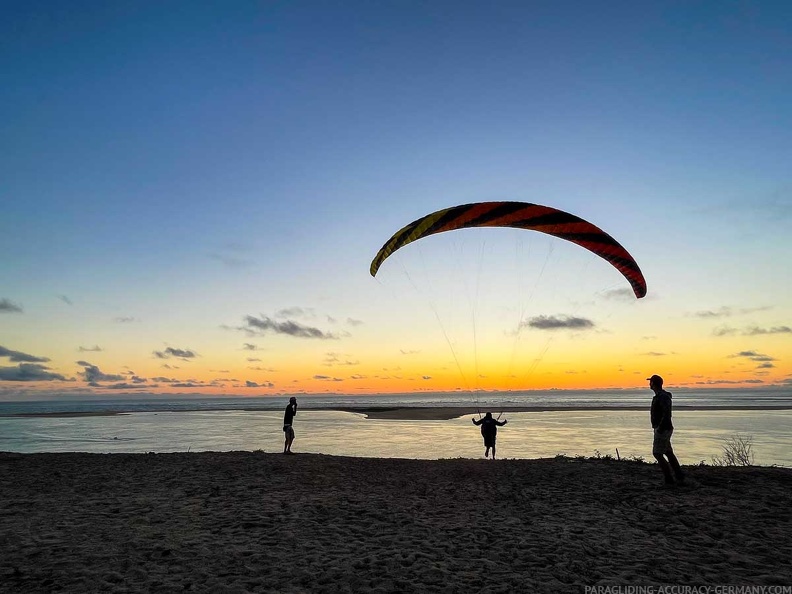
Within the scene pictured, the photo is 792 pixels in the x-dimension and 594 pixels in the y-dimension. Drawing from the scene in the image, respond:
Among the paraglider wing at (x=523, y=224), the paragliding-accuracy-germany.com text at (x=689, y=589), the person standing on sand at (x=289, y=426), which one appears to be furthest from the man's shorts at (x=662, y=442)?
the person standing on sand at (x=289, y=426)

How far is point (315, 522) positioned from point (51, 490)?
23.6ft

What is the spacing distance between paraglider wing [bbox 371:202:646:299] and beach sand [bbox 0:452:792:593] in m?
5.82

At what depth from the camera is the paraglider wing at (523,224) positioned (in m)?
12.6

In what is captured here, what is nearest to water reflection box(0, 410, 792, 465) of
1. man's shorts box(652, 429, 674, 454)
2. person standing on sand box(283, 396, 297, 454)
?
person standing on sand box(283, 396, 297, 454)

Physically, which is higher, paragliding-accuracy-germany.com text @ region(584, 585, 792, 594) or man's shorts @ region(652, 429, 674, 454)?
man's shorts @ region(652, 429, 674, 454)

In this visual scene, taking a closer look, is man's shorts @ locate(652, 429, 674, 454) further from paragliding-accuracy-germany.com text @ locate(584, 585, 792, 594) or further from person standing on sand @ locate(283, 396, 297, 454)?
person standing on sand @ locate(283, 396, 297, 454)

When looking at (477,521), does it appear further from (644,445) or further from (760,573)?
(644,445)

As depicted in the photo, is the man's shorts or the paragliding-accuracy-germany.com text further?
the man's shorts

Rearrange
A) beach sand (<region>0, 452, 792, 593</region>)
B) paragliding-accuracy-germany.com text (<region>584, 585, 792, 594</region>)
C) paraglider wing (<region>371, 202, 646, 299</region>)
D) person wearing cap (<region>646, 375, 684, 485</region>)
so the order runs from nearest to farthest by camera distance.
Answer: paragliding-accuracy-germany.com text (<region>584, 585, 792, 594</region>), beach sand (<region>0, 452, 792, 593</region>), person wearing cap (<region>646, 375, 684, 485</region>), paraglider wing (<region>371, 202, 646, 299</region>)

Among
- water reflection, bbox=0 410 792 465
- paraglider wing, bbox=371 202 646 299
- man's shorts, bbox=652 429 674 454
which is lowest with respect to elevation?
water reflection, bbox=0 410 792 465

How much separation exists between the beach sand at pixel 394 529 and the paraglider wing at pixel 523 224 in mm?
5821

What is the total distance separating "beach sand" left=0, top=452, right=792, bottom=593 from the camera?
5555 mm

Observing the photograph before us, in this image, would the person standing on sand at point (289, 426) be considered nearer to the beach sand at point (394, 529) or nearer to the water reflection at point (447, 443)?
the beach sand at point (394, 529)

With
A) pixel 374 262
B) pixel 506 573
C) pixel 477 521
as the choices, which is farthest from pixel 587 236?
pixel 506 573
